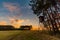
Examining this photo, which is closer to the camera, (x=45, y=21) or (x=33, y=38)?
(x=33, y=38)

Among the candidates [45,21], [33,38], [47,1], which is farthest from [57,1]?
[33,38]

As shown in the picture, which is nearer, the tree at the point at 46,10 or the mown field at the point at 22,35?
the mown field at the point at 22,35

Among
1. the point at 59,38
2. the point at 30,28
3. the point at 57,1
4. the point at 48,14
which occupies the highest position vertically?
the point at 57,1

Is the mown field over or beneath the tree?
beneath

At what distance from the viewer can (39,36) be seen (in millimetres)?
10836

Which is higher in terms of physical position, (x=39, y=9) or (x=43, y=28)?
(x=39, y=9)

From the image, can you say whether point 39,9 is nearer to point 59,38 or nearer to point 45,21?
point 45,21

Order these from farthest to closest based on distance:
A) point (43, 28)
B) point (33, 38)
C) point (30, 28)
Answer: point (43, 28) → point (30, 28) → point (33, 38)

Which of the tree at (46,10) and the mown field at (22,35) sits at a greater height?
the tree at (46,10)

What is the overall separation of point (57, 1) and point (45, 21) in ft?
5.07

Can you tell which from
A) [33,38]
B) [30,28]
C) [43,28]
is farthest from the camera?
[43,28]

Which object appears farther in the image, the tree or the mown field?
the tree

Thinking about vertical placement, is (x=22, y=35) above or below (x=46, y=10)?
below

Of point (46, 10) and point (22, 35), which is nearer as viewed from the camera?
point (22, 35)
